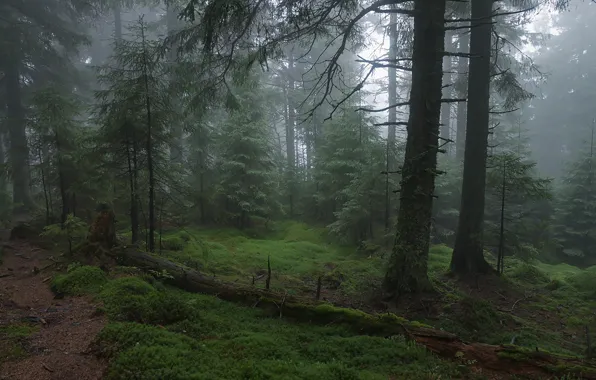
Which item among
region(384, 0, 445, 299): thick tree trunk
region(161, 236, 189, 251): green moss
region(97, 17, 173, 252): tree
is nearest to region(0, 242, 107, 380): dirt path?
region(97, 17, 173, 252): tree

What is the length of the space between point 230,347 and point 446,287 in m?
5.47

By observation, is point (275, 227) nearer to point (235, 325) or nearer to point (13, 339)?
point (235, 325)

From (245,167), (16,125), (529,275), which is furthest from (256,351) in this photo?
(16,125)

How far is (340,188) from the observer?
1540 cm

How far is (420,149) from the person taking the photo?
661 cm

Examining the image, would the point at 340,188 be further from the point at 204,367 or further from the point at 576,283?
the point at 204,367

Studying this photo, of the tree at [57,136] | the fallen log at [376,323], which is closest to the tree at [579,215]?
the fallen log at [376,323]

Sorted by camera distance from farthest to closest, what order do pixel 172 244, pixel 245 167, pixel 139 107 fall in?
pixel 245 167 → pixel 172 244 → pixel 139 107

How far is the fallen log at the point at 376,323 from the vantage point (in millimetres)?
4066

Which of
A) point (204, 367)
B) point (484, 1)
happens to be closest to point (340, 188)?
point (484, 1)

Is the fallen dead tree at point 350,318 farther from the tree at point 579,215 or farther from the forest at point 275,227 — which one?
the tree at point 579,215

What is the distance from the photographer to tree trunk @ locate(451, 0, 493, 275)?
28.9 ft

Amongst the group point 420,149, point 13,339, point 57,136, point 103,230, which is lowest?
point 13,339

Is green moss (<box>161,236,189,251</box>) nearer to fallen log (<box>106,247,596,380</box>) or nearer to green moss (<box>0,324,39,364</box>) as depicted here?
fallen log (<box>106,247,596,380</box>)
